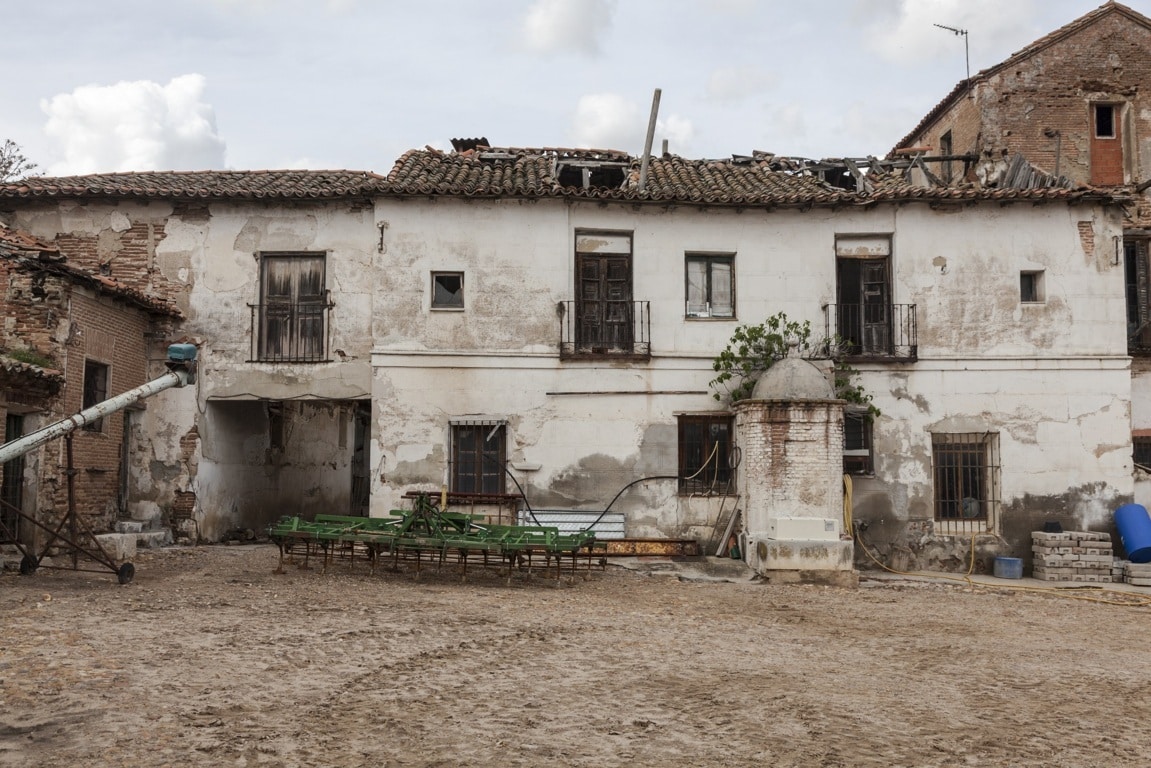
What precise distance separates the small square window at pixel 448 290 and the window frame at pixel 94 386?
521 centimetres

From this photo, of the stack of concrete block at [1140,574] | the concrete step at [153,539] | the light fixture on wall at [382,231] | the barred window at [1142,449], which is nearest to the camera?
the stack of concrete block at [1140,574]

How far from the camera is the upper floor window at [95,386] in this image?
14891 millimetres

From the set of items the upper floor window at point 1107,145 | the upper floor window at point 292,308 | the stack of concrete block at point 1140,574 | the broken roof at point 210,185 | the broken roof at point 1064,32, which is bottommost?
the stack of concrete block at point 1140,574

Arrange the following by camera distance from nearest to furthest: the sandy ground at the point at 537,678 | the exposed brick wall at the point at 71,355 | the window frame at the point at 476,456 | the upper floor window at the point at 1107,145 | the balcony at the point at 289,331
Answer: the sandy ground at the point at 537,678
the exposed brick wall at the point at 71,355
the window frame at the point at 476,456
the balcony at the point at 289,331
the upper floor window at the point at 1107,145

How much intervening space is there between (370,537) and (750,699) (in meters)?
6.84

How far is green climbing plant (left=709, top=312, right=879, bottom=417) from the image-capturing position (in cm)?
1585

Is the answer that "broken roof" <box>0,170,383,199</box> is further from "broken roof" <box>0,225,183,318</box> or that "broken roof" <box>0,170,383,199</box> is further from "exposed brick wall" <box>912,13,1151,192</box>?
"exposed brick wall" <box>912,13,1151,192</box>

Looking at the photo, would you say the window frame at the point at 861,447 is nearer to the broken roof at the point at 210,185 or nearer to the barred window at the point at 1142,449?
the barred window at the point at 1142,449

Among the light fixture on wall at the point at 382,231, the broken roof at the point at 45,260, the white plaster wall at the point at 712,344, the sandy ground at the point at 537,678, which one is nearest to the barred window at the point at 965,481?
the white plaster wall at the point at 712,344

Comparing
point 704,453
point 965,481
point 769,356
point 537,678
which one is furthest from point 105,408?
point 965,481

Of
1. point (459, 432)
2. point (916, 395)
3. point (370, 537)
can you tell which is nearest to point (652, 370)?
point (459, 432)

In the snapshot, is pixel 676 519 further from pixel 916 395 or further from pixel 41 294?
pixel 41 294

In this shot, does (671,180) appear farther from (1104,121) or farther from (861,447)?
(1104,121)

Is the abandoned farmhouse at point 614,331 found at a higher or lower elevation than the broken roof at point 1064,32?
lower
